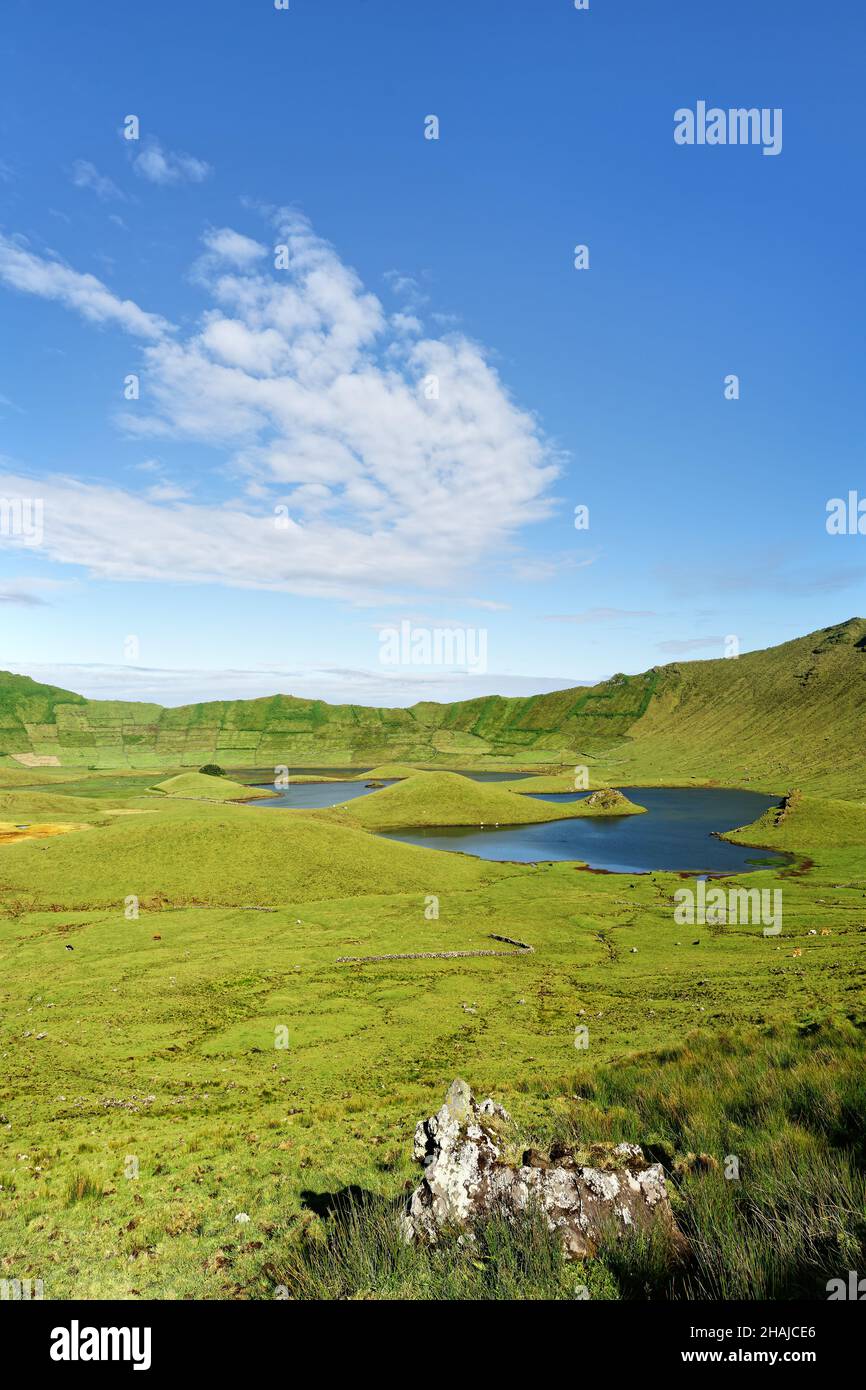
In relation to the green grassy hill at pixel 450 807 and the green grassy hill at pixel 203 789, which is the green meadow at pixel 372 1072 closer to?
the green grassy hill at pixel 450 807

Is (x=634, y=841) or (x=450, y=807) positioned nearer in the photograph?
(x=634, y=841)

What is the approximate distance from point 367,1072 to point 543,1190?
13173 millimetres

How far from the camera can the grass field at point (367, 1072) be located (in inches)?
330

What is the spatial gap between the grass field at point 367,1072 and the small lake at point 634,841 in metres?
31.5

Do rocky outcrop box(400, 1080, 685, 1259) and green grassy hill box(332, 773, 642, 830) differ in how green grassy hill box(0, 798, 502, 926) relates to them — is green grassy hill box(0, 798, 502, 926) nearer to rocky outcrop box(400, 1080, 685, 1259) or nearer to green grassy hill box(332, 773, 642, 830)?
rocky outcrop box(400, 1080, 685, 1259)

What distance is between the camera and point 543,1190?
8.70 meters

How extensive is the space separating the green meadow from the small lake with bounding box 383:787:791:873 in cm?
2879

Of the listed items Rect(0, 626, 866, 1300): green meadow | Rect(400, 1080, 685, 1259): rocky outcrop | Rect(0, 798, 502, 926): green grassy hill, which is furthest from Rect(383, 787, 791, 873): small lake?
Rect(400, 1080, 685, 1259): rocky outcrop

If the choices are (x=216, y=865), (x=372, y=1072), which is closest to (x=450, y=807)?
(x=216, y=865)

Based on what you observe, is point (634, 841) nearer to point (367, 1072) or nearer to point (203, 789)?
point (367, 1072)

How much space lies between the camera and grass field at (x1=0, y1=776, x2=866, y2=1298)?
8.38 m

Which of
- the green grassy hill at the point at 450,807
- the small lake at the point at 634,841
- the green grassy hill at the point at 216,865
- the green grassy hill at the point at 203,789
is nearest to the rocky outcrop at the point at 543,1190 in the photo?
the green grassy hill at the point at 216,865
